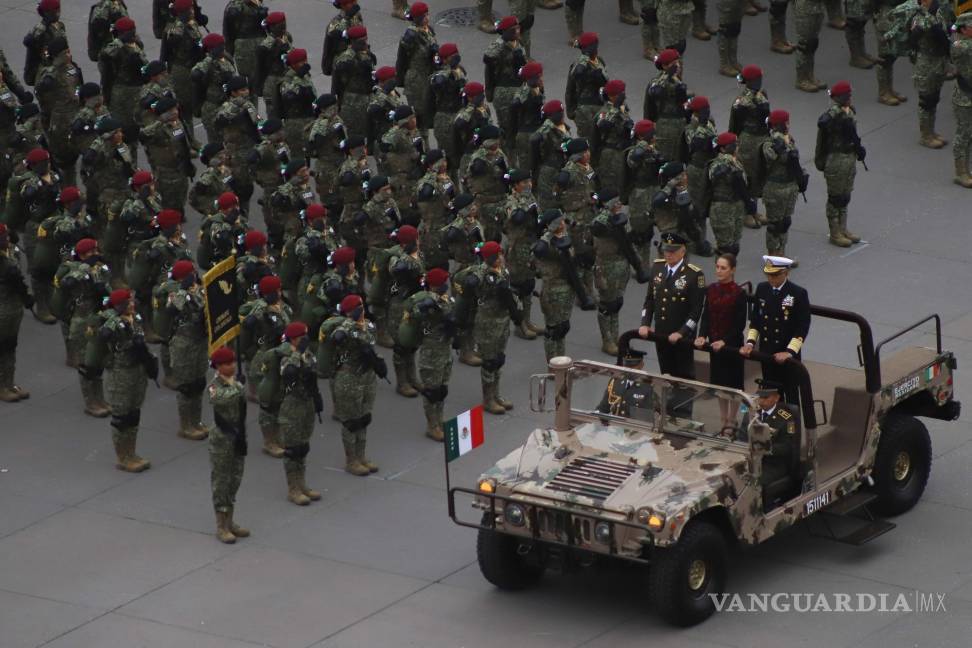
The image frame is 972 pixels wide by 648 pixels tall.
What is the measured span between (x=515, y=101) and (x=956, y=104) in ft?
15.5

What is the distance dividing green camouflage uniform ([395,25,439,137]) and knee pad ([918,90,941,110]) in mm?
5378

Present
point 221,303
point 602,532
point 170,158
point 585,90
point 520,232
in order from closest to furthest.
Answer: point 602,532, point 221,303, point 520,232, point 170,158, point 585,90

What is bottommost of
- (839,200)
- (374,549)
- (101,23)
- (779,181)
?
(374,549)

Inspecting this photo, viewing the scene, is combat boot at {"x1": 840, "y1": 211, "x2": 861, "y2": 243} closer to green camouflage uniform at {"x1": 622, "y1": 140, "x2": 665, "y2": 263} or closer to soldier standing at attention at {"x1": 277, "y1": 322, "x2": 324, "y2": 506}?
green camouflage uniform at {"x1": 622, "y1": 140, "x2": 665, "y2": 263}

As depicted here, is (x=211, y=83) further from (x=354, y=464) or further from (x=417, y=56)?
(x=354, y=464)

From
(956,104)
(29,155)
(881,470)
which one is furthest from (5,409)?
(956,104)

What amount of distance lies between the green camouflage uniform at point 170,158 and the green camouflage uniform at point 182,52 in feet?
7.39

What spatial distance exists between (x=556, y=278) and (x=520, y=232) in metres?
1.00

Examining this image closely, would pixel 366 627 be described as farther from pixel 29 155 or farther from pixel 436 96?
pixel 436 96

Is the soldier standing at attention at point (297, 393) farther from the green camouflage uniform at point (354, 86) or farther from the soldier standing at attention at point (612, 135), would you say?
the green camouflage uniform at point (354, 86)

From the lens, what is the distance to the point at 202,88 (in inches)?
1004

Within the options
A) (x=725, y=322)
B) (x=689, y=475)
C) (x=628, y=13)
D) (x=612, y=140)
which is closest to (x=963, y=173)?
(x=612, y=140)

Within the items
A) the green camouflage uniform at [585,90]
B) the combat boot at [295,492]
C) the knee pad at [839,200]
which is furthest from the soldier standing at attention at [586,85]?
the combat boot at [295,492]

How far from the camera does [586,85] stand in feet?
83.4
